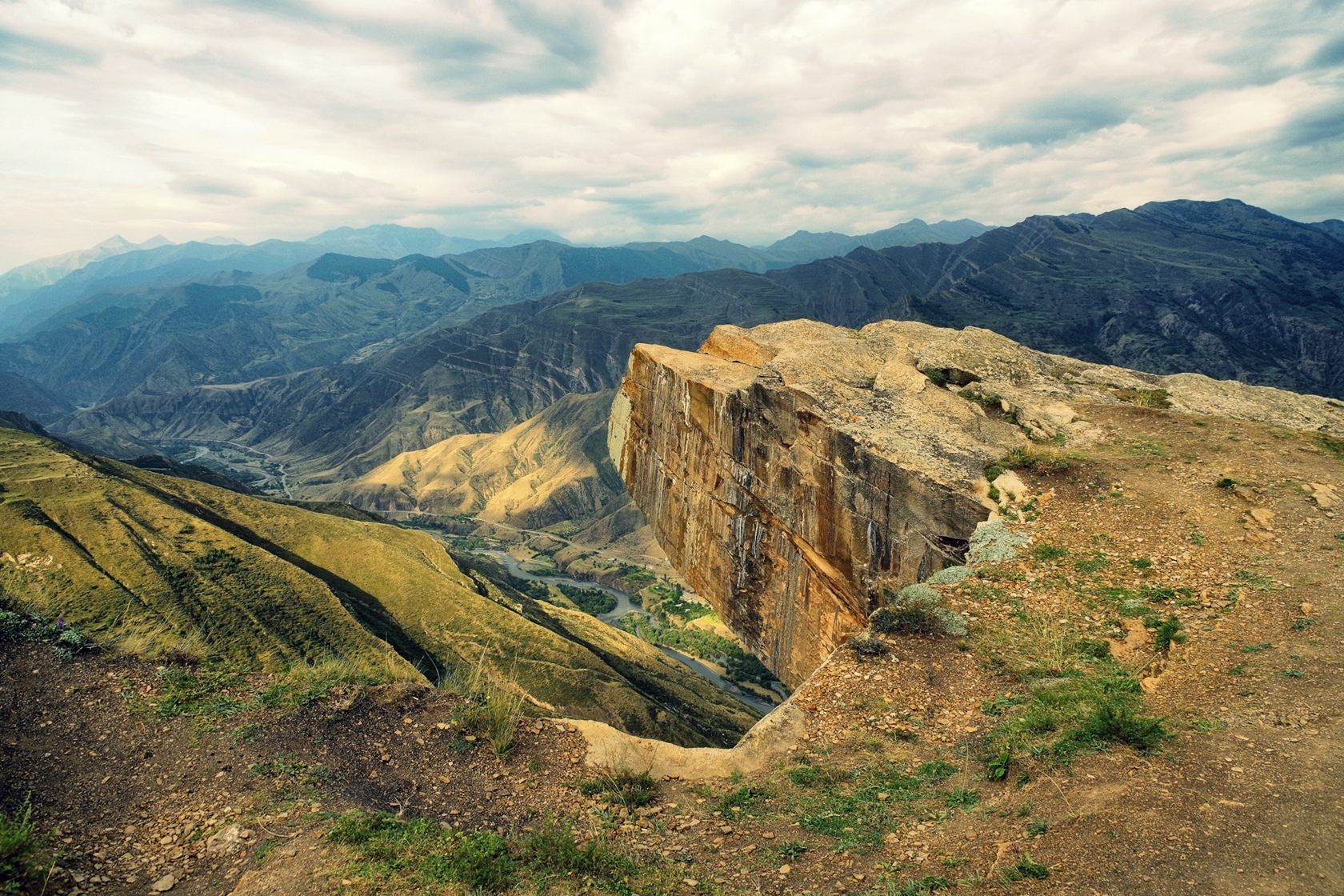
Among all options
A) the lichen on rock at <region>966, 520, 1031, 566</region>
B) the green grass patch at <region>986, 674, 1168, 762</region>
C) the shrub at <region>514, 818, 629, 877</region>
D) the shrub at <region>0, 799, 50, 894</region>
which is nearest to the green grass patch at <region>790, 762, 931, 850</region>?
the green grass patch at <region>986, 674, 1168, 762</region>

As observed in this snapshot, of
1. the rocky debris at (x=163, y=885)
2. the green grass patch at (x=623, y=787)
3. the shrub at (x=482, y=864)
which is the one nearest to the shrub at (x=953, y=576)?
the green grass patch at (x=623, y=787)

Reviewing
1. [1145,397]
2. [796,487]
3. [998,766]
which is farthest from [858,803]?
[1145,397]

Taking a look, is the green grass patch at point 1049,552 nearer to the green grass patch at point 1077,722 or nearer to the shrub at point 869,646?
the green grass patch at point 1077,722

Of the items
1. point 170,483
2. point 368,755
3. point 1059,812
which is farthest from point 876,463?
point 170,483

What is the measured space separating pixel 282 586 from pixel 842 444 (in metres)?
57.3

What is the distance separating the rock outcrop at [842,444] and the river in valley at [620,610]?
71327 millimetres

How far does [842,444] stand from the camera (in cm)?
2147

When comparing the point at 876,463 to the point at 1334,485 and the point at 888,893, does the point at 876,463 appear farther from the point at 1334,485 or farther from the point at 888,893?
the point at 888,893

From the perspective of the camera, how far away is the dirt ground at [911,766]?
27.2 ft

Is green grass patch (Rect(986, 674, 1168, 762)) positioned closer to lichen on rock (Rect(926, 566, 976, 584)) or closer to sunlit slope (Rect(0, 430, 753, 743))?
lichen on rock (Rect(926, 566, 976, 584))

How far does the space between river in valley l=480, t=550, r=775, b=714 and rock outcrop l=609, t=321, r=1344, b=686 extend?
71.3 meters

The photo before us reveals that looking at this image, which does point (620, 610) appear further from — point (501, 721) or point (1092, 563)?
point (501, 721)

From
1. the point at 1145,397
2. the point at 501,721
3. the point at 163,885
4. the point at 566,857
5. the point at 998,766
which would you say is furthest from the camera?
the point at 1145,397

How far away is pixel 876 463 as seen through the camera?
2039cm
